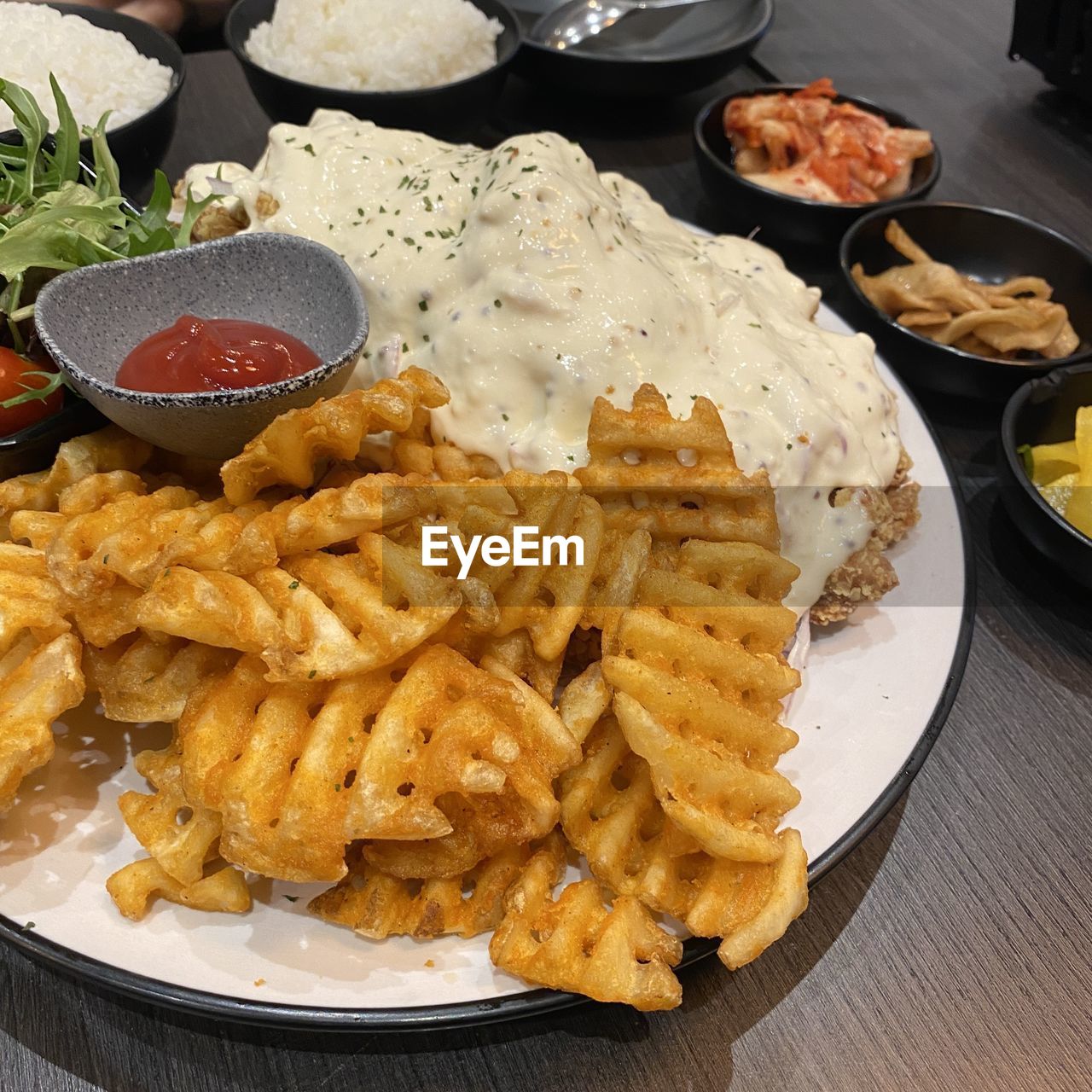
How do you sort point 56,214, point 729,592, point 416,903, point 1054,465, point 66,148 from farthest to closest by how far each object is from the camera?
point 1054,465 → point 66,148 → point 56,214 → point 729,592 → point 416,903

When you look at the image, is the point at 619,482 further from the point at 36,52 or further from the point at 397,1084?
the point at 36,52

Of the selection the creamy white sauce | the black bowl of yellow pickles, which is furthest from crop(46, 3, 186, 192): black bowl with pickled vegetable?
the black bowl of yellow pickles

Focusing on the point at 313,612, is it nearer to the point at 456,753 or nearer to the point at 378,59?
the point at 456,753

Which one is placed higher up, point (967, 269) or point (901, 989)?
point (967, 269)

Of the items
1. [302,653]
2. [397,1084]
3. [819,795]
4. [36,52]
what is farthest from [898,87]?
[397,1084]

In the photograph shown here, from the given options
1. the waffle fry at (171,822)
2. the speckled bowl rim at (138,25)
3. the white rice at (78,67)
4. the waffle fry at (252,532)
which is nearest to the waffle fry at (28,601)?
the waffle fry at (252,532)

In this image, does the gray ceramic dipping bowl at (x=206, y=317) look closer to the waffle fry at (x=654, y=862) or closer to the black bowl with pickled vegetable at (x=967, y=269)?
the waffle fry at (x=654, y=862)

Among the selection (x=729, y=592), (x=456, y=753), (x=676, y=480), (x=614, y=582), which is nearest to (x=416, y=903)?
(x=456, y=753)
